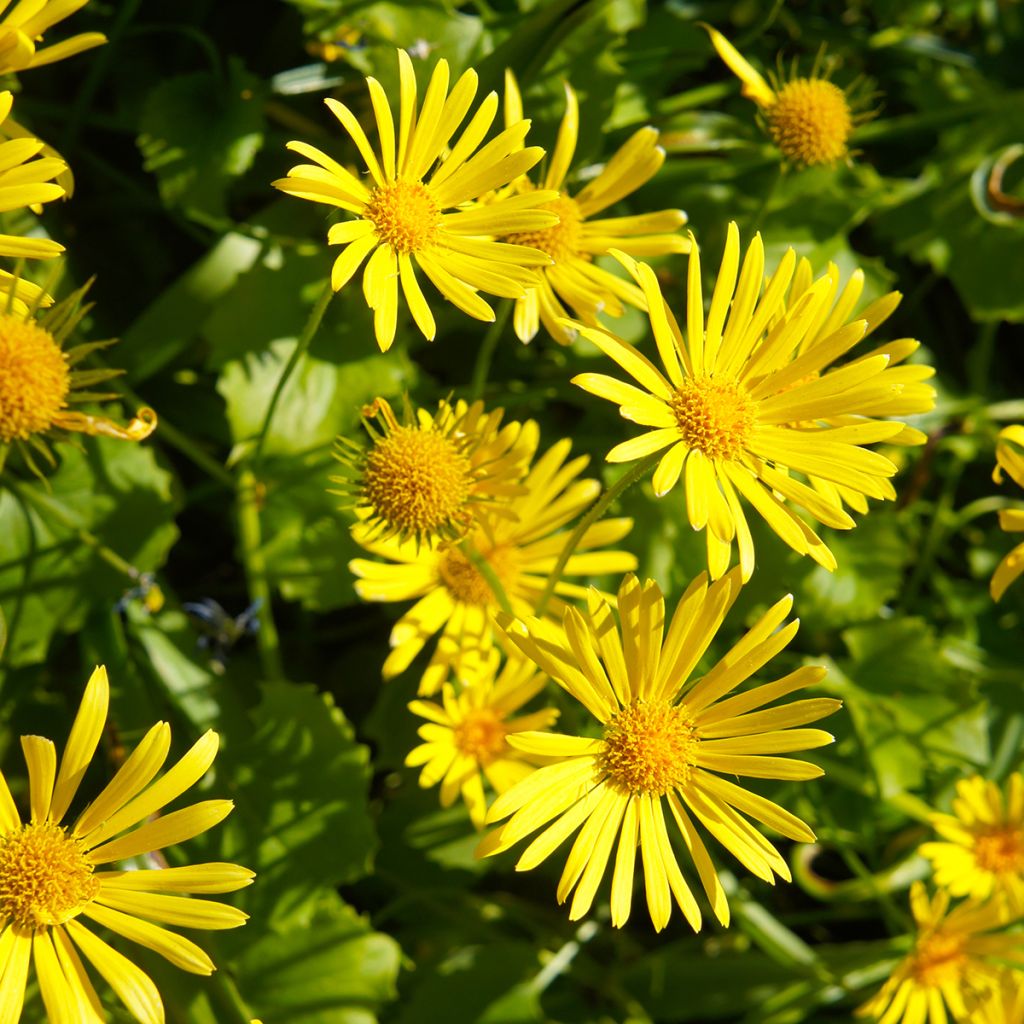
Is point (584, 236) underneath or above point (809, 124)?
underneath

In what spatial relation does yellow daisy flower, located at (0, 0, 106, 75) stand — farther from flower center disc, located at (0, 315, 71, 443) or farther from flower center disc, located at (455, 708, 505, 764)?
flower center disc, located at (455, 708, 505, 764)

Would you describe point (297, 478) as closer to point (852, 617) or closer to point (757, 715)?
point (757, 715)

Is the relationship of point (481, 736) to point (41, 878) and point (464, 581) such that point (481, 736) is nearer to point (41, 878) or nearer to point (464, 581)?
point (464, 581)

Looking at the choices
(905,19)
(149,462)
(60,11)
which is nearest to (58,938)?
(149,462)

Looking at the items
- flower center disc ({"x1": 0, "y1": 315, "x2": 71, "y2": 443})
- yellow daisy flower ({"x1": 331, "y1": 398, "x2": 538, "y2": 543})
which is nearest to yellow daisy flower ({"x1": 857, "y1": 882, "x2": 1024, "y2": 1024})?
yellow daisy flower ({"x1": 331, "y1": 398, "x2": 538, "y2": 543})

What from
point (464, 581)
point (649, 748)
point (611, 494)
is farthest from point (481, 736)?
point (611, 494)

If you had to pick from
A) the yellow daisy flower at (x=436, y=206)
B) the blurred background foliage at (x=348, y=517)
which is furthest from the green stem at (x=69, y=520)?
the yellow daisy flower at (x=436, y=206)

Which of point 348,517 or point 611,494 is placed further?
point 348,517
